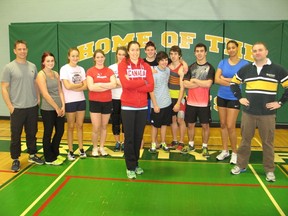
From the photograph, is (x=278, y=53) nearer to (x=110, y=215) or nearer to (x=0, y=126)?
(x=110, y=215)

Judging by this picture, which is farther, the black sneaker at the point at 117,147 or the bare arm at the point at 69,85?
the black sneaker at the point at 117,147

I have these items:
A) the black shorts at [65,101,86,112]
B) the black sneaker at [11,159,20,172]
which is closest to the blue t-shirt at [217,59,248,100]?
the black shorts at [65,101,86,112]

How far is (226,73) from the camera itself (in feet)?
16.1

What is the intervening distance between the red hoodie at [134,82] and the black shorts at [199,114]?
51.9 inches

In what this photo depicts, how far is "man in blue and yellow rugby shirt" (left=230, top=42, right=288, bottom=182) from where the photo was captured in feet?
13.5

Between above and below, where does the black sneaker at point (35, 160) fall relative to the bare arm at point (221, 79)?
below

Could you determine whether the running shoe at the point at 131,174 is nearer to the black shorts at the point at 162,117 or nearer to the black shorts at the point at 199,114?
the black shorts at the point at 162,117

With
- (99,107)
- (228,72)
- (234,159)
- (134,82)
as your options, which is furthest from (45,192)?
(228,72)

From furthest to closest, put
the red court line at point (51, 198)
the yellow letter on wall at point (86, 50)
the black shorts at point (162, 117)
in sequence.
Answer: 1. the yellow letter on wall at point (86, 50)
2. the black shorts at point (162, 117)
3. the red court line at point (51, 198)

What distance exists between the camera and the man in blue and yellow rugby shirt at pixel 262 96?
4.12 m

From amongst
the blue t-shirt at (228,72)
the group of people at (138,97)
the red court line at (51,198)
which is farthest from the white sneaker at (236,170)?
the red court line at (51,198)

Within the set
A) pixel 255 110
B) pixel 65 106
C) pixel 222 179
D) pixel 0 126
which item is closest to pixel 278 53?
pixel 255 110

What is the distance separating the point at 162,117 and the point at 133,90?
1.34 m

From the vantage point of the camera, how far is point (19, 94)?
4.57 meters
